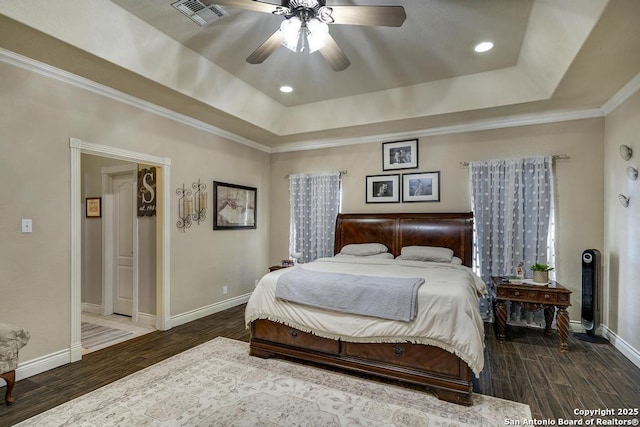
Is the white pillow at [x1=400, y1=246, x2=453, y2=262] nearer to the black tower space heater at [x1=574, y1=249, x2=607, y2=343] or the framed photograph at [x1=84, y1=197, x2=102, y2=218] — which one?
the black tower space heater at [x1=574, y1=249, x2=607, y2=343]

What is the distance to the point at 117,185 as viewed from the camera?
467 centimetres

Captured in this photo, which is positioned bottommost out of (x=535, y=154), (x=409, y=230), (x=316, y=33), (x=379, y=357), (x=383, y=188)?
(x=379, y=357)

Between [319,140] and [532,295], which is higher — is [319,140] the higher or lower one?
the higher one

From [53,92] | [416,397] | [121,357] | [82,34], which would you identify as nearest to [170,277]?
[121,357]

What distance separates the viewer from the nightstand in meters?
3.28

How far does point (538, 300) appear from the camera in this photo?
3.43 meters

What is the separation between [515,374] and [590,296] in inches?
65.3

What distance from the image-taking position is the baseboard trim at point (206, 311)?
4.12 metres

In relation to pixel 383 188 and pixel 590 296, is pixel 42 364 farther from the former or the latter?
pixel 590 296

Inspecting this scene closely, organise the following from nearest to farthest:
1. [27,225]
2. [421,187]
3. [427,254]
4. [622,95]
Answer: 1. [27,225]
2. [622,95]
3. [427,254]
4. [421,187]

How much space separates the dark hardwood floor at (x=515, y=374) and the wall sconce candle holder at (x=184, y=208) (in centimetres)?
137

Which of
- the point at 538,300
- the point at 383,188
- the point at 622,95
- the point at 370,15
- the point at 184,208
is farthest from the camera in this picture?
the point at 383,188

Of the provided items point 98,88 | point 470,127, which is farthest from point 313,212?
point 98,88

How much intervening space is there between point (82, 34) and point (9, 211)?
159 centimetres
